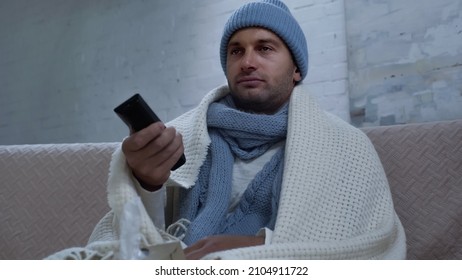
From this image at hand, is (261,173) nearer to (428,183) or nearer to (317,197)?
(317,197)

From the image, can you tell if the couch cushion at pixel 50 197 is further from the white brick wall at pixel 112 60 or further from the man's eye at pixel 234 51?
the white brick wall at pixel 112 60

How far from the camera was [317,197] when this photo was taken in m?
0.88

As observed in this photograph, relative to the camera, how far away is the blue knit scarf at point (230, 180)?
945 millimetres

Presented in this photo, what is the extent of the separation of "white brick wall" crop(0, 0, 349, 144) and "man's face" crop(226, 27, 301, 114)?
60 centimetres

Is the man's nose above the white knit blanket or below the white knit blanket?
above

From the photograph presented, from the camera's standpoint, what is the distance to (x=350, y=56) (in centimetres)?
167

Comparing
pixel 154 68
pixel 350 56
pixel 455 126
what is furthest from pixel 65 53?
pixel 455 126

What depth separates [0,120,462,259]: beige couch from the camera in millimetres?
1101

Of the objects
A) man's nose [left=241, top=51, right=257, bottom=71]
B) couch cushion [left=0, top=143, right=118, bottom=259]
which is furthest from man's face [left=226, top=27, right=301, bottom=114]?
couch cushion [left=0, top=143, right=118, bottom=259]

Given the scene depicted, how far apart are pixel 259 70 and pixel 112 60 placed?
139cm

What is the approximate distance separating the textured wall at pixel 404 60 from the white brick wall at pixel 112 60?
0.08m

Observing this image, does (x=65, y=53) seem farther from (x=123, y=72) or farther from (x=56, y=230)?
(x=56, y=230)

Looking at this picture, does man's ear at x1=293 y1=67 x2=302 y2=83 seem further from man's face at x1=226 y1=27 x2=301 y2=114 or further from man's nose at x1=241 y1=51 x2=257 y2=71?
man's nose at x1=241 y1=51 x2=257 y2=71

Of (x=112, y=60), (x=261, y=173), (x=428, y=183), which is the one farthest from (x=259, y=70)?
(x=112, y=60)
